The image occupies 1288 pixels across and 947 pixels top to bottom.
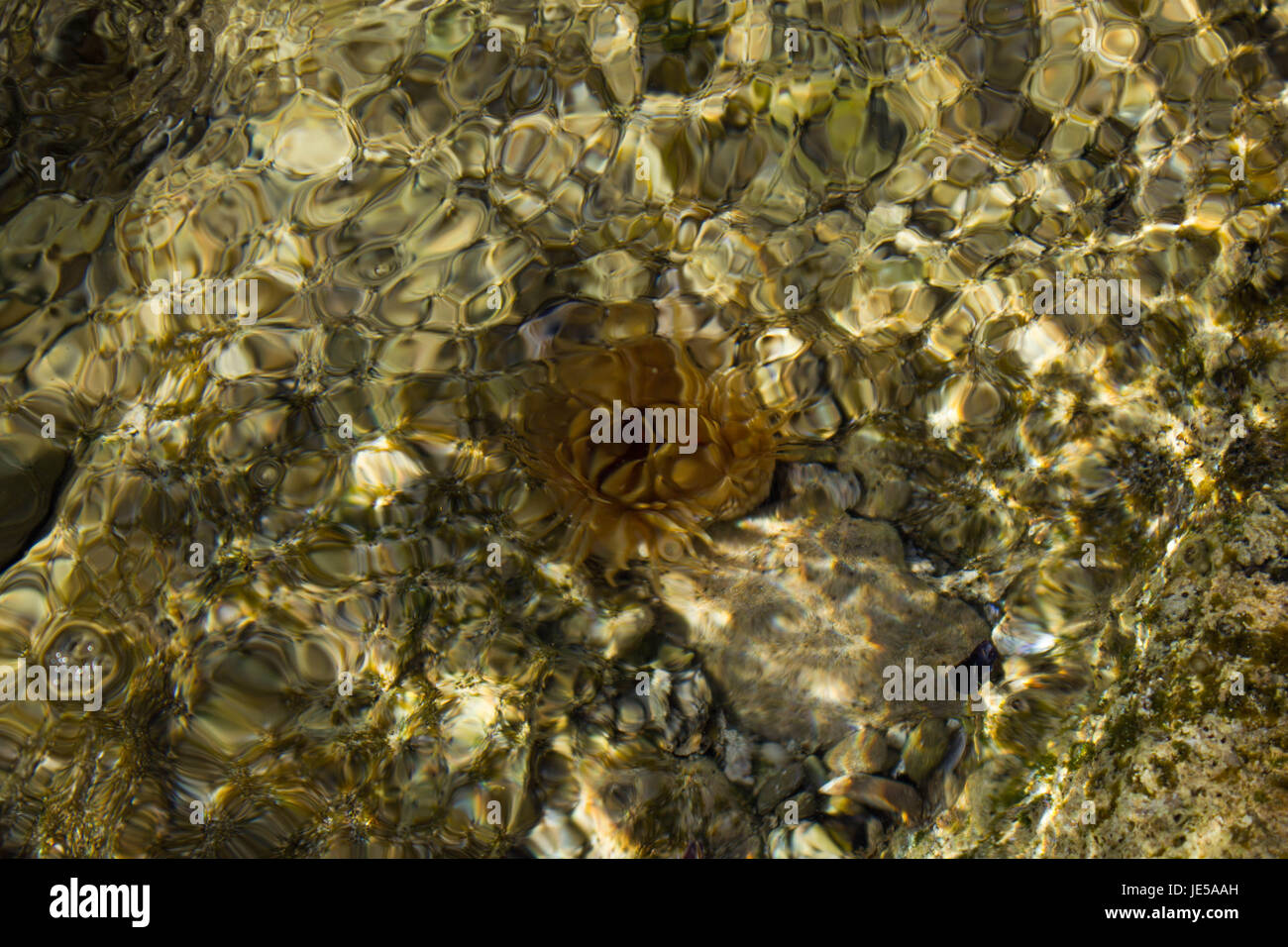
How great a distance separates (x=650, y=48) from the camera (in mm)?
3352

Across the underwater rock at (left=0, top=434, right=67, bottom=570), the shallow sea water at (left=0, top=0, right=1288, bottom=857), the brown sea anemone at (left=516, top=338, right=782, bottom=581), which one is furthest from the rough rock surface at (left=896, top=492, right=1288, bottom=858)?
the underwater rock at (left=0, top=434, right=67, bottom=570)

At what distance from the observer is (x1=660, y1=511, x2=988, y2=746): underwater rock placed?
3.06 m

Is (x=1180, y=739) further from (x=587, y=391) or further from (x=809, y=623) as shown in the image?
(x=587, y=391)

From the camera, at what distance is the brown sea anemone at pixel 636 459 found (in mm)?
3084

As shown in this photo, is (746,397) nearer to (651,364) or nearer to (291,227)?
(651,364)

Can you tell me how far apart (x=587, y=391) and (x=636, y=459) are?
13.3 inches

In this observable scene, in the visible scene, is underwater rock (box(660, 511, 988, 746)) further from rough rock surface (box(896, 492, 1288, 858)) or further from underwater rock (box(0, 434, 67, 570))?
underwater rock (box(0, 434, 67, 570))

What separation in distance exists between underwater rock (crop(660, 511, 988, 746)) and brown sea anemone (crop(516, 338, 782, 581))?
15 centimetres

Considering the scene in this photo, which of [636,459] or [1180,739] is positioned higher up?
[636,459]

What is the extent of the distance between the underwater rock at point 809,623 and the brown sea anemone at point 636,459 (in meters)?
0.15

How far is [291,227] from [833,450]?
2.38 meters

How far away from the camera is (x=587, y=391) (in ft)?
10.3

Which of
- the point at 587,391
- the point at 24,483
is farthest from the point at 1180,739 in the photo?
the point at 24,483
